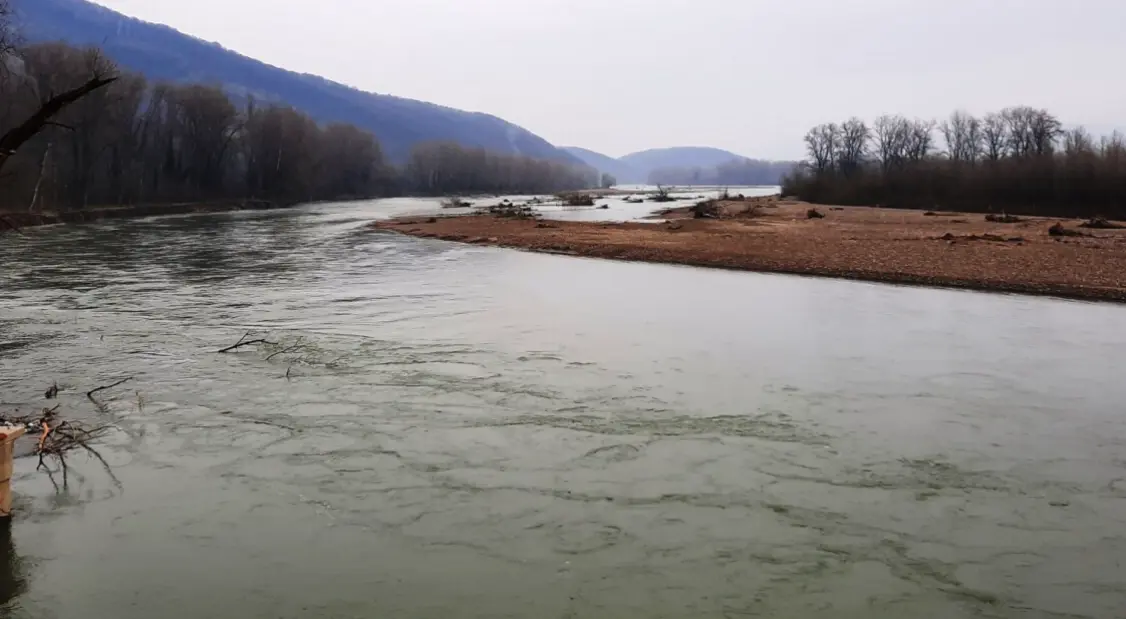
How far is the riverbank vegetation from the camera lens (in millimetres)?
55250

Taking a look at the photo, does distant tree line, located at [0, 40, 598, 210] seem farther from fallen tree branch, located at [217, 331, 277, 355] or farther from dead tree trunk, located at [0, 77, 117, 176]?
dead tree trunk, located at [0, 77, 117, 176]

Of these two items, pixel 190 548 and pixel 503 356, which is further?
pixel 503 356

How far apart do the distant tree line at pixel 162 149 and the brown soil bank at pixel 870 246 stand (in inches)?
843

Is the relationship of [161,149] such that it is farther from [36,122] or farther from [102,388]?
[36,122]

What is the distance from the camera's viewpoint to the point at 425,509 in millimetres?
6914

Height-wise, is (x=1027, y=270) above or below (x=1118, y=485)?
above

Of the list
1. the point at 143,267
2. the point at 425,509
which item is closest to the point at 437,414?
the point at 425,509

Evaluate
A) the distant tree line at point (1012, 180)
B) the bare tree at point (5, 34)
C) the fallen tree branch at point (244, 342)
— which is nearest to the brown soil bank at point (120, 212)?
the bare tree at point (5, 34)

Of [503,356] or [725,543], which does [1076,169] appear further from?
[725,543]

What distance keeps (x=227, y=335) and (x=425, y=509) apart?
9019mm

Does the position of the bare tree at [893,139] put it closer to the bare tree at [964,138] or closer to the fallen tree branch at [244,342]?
the bare tree at [964,138]

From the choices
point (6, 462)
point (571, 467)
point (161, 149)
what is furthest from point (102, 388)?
point (161, 149)

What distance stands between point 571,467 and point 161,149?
92.4 meters

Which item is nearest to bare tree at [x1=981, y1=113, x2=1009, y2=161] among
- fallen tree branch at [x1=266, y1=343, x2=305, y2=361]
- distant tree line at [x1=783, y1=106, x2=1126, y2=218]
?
distant tree line at [x1=783, y1=106, x2=1126, y2=218]
